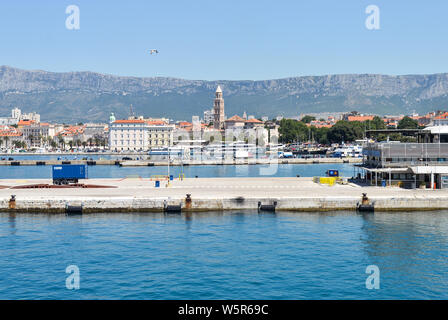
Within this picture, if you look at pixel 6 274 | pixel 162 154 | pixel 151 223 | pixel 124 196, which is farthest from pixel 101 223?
pixel 162 154

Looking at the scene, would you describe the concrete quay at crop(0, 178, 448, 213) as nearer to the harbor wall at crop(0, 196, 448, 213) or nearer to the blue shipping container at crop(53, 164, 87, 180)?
the harbor wall at crop(0, 196, 448, 213)

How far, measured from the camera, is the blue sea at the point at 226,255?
24.6 metres

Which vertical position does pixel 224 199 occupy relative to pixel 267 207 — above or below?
above

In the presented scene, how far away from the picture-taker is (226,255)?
31.1 m

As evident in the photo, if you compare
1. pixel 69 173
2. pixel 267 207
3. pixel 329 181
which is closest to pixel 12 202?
pixel 69 173

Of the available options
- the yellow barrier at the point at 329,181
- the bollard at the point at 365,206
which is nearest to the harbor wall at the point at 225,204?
the bollard at the point at 365,206

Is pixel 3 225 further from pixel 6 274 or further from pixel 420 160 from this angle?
pixel 420 160

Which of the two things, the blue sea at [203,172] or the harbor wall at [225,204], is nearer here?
the harbor wall at [225,204]

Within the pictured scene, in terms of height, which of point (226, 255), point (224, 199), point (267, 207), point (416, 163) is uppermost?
point (416, 163)

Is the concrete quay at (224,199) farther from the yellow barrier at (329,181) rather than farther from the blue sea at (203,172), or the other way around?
the blue sea at (203,172)

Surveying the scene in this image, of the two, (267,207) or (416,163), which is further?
(416,163)

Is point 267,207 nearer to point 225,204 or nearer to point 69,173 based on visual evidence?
point 225,204

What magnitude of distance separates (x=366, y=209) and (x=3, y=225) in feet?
104

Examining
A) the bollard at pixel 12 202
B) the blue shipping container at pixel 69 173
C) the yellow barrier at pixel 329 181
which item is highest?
the blue shipping container at pixel 69 173
